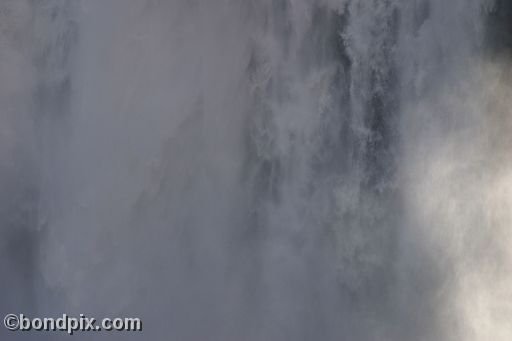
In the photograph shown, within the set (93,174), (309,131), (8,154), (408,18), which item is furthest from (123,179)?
(408,18)

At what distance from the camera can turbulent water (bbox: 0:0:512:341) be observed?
1627cm

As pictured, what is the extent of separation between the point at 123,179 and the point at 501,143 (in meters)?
7.92
